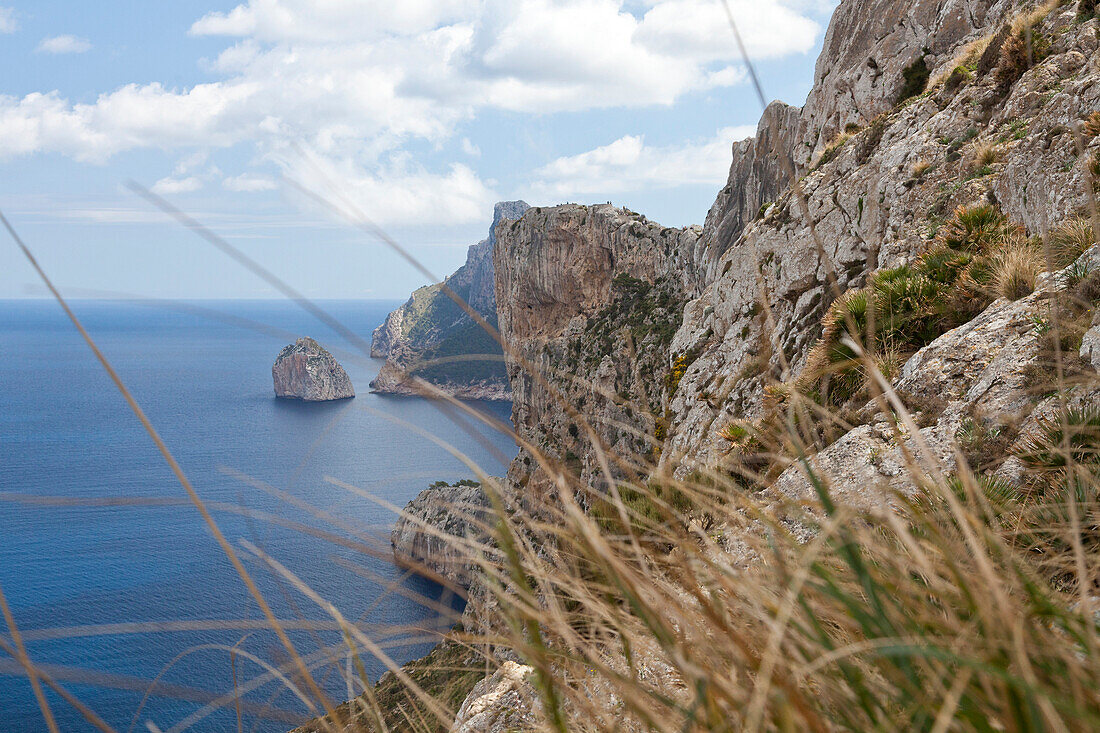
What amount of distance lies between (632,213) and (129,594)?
58428 millimetres

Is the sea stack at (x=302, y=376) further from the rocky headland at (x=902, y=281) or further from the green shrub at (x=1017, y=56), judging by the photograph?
the green shrub at (x=1017, y=56)

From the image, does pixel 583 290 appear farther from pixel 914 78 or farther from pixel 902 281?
pixel 902 281

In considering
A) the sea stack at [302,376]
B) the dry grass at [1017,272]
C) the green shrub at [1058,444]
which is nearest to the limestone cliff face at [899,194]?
the dry grass at [1017,272]

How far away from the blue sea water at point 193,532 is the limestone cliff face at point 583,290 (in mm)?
11268

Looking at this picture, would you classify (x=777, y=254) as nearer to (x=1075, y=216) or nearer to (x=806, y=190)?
(x=806, y=190)

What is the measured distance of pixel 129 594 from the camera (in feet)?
167

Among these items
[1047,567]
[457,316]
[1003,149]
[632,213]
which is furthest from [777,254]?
[457,316]

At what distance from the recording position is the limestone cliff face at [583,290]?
1954 inches

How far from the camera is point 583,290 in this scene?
63.9 m

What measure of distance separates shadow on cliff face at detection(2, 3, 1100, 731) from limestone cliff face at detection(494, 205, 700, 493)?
98.7 feet

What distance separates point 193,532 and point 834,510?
270ft

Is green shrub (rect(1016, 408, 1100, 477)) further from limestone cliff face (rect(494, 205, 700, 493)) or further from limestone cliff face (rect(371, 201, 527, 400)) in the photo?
limestone cliff face (rect(371, 201, 527, 400))

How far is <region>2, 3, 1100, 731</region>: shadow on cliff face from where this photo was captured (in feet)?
3.69

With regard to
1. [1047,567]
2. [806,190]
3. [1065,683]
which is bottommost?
[1047,567]
